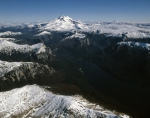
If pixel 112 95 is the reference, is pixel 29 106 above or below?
above

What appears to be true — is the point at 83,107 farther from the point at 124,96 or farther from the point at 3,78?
the point at 3,78

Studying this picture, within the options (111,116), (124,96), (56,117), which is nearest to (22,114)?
(56,117)

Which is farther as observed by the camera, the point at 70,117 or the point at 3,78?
the point at 3,78

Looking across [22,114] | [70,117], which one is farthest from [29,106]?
[70,117]

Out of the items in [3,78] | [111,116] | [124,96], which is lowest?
[124,96]

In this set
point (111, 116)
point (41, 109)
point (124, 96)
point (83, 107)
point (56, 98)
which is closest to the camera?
point (111, 116)

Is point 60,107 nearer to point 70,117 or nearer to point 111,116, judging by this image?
point 70,117

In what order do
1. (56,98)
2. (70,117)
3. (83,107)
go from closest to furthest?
1. (70,117)
2. (83,107)
3. (56,98)
